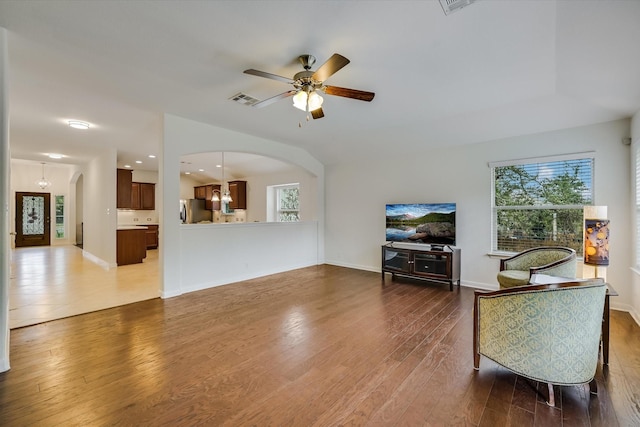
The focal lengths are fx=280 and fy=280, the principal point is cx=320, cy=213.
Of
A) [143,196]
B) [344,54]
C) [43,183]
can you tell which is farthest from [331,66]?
[43,183]

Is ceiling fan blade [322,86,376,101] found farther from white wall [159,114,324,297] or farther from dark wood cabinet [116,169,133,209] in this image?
dark wood cabinet [116,169,133,209]

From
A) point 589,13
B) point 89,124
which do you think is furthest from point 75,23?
point 589,13

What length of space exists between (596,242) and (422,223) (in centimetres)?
247

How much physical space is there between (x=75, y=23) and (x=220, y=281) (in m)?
3.90

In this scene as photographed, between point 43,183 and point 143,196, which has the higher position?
point 43,183

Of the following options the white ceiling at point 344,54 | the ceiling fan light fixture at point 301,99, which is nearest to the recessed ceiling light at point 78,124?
the white ceiling at point 344,54

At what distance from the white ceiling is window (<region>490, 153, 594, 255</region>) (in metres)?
0.59

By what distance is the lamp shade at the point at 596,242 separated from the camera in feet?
9.64

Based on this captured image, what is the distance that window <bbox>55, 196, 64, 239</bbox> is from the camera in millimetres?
10562

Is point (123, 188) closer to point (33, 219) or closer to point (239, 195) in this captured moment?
point (239, 195)

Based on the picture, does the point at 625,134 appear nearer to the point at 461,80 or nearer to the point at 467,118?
the point at 467,118

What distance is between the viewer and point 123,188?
759cm

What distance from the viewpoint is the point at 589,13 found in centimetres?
208

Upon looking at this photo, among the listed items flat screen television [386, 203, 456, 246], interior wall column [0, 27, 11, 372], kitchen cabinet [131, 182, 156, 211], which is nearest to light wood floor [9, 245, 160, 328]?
interior wall column [0, 27, 11, 372]
